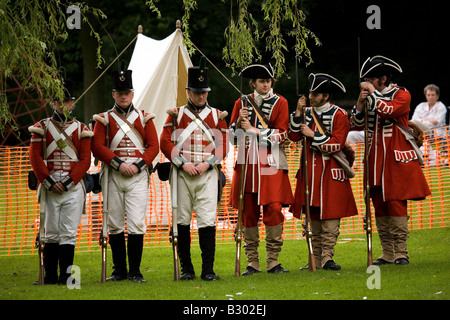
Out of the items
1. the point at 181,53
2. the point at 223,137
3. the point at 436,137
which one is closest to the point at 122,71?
the point at 223,137

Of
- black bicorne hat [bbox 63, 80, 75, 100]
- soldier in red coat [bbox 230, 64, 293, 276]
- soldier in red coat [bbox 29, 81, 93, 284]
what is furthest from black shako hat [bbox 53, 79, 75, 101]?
soldier in red coat [bbox 230, 64, 293, 276]

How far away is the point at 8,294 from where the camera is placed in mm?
7281

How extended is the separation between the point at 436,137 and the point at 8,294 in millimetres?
7673

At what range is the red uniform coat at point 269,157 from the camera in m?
8.10

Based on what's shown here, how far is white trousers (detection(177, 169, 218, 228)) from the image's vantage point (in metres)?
7.96

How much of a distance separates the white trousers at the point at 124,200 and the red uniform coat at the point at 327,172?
166cm

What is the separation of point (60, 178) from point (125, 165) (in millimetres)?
659

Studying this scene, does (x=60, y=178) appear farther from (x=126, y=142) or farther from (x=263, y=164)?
(x=263, y=164)

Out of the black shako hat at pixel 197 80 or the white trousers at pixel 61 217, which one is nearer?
the white trousers at pixel 61 217

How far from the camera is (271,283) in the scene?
7.47 m

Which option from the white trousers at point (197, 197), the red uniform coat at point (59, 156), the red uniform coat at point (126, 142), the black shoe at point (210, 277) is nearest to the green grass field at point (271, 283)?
the black shoe at point (210, 277)

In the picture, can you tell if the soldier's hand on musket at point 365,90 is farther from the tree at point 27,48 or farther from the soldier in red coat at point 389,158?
the tree at point 27,48

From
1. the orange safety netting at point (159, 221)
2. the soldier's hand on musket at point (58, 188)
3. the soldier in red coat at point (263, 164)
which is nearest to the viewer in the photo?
the soldier's hand on musket at point (58, 188)

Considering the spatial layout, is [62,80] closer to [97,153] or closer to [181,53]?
[97,153]
